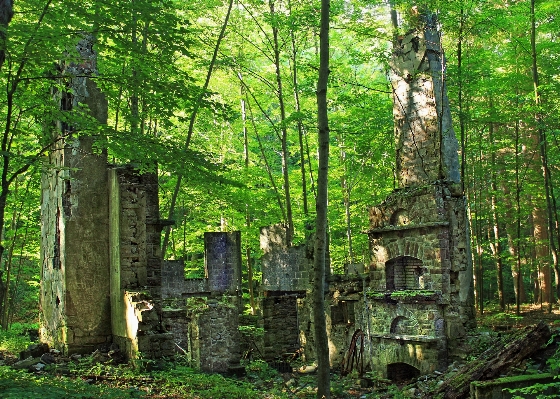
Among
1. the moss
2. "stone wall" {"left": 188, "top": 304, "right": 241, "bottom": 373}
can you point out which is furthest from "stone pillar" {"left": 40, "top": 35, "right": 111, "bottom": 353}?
the moss

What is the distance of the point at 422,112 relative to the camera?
16828mm

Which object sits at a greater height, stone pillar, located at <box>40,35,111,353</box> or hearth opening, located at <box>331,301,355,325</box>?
stone pillar, located at <box>40,35,111,353</box>

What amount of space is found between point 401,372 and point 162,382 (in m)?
7.47

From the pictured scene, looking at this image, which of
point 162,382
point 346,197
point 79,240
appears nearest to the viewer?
point 162,382

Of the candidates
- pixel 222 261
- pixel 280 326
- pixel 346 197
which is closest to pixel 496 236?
pixel 346 197

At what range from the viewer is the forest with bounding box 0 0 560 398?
27.2 ft

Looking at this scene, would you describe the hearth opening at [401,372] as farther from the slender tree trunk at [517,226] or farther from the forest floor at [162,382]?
the slender tree trunk at [517,226]

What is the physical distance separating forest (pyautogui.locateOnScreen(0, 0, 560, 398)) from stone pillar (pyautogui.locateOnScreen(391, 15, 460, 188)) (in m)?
0.45

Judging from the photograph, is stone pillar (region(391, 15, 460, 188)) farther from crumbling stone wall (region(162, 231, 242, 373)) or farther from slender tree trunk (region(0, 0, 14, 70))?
slender tree trunk (region(0, 0, 14, 70))

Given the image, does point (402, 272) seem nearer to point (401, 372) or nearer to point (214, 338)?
point (401, 372)

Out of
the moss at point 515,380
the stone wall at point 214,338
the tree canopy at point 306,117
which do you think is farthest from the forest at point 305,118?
the moss at point 515,380

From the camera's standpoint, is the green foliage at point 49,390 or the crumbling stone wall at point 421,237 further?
the crumbling stone wall at point 421,237

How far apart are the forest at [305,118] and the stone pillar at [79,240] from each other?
→ 0.67 metres

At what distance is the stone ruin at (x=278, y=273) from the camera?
11.4 m
